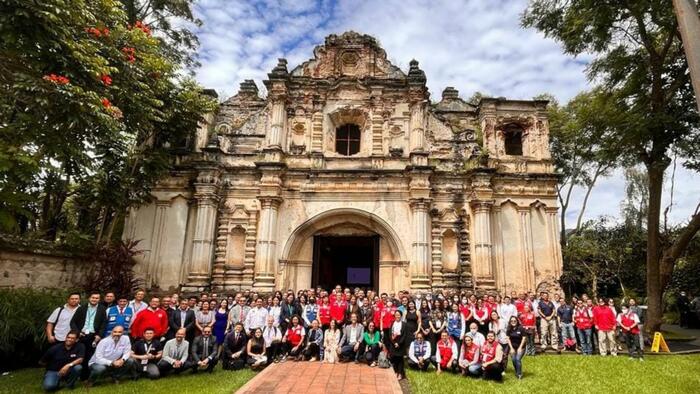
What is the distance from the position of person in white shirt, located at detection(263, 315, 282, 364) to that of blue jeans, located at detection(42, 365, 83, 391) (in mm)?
3408

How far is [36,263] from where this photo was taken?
10398 mm

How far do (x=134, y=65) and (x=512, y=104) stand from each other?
13.2 meters

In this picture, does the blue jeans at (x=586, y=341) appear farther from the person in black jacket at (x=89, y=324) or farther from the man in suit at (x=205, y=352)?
the person in black jacket at (x=89, y=324)

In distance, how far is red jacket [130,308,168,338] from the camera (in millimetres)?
7930

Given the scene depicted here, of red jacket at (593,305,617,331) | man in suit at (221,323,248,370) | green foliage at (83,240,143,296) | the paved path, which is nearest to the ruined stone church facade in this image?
green foliage at (83,240,143,296)

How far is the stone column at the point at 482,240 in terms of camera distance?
1348 cm

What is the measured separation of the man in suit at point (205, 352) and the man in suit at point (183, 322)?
337mm

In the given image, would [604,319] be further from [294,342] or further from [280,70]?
[280,70]

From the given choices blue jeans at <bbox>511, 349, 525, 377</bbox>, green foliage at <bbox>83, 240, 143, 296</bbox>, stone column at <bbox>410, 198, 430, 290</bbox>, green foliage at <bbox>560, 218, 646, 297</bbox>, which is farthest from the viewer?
green foliage at <bbox>560, 218, 646, 297</bbox>

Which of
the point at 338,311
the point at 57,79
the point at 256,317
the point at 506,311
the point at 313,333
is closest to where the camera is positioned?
the point at 57,79

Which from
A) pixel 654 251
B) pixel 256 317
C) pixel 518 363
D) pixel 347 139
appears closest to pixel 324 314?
pixel 256 317

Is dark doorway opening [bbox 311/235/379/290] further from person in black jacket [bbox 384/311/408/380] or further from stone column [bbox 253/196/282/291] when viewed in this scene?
person in black jacket [bbox 384/311/408/380]

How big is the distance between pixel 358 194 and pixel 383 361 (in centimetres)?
690

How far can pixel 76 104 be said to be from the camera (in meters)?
8.16
